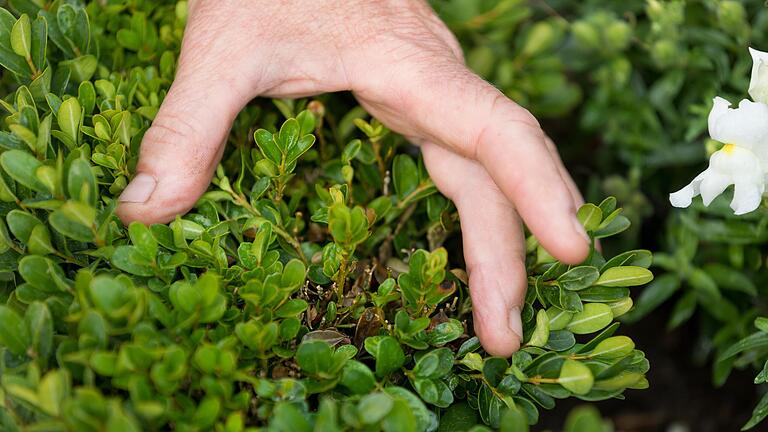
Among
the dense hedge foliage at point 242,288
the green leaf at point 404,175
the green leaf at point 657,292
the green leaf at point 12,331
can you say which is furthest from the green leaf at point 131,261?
the green leaf at point 657,292

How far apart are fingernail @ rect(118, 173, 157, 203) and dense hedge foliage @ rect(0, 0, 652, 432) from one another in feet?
0.08

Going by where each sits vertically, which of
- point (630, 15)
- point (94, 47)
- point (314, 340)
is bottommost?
point (630, 15)

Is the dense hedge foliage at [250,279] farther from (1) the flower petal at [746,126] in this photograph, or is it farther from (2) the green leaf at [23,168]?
(1) the flower petal at [746,126]

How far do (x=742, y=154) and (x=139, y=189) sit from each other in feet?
2.32

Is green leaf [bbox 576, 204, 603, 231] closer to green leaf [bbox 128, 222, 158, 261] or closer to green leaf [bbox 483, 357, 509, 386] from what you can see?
green leaf [bbox 483, 357, 509, 386]

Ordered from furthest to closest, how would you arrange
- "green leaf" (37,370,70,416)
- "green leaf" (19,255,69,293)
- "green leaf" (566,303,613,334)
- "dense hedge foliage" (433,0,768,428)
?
"dense hedge foliage" (433,0,768,428) → "green leaf" (566,303,613,334) → "green leaf" (19,255,69,293) → "green leaf" (37,370,70,416)

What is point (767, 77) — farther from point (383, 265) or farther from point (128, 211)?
point (128, 211)

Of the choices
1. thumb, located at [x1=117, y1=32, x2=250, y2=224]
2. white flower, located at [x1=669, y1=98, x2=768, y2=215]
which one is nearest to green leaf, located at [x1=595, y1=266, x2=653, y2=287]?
white flower, located at [x1=669, y1=98, x2=768, y2=215]

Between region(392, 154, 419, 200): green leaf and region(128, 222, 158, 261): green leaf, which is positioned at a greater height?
region(128, 222, 158, 261): green leaf

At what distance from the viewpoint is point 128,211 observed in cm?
86

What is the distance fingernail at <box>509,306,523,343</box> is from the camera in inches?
33.0

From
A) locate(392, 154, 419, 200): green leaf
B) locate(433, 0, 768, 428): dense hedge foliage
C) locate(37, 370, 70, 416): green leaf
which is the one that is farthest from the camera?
locate(433, 0, 768, 428): dense hedge foliage

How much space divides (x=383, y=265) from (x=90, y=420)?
1.52 feet

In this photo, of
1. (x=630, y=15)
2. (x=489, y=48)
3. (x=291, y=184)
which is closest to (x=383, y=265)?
(x=291, y=184)
